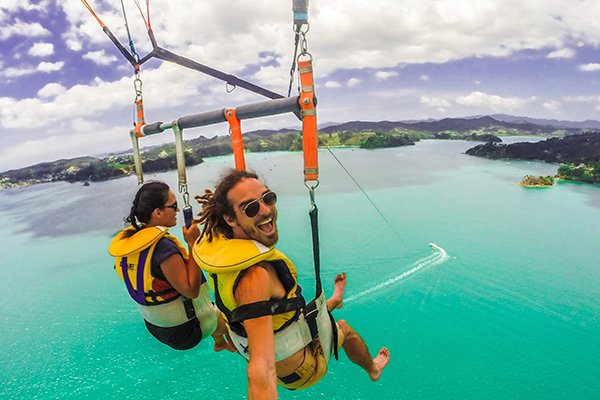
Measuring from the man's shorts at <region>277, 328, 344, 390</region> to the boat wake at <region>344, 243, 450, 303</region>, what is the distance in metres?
5.64

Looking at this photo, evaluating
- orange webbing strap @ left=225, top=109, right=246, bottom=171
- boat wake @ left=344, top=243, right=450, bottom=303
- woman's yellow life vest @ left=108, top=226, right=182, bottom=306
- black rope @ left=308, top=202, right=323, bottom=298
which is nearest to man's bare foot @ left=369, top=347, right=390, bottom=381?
black rope @ left=308, top=202, right=323, bottom=298

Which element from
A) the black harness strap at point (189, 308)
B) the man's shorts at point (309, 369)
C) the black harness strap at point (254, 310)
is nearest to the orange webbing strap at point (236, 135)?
the black harness strap at point (189, 308)

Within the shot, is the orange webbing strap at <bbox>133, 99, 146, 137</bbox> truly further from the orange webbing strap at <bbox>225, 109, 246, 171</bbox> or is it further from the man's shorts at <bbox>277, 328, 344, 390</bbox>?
the man's shorts at <bbox>277, 328, 344, 390</bbox>

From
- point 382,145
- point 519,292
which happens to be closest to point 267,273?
point 519,292

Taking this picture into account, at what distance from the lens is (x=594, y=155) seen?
28.5m

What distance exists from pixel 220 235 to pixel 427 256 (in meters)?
9.47

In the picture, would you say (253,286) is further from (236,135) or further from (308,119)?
(236,135)

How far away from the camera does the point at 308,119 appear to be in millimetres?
2137

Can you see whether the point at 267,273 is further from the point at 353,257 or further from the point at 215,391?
the point at 353,257

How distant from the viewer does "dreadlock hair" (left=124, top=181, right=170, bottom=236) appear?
101 inches

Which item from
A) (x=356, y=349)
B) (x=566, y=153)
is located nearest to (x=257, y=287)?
(x=356, y=349)

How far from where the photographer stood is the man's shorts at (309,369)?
2.18 metres

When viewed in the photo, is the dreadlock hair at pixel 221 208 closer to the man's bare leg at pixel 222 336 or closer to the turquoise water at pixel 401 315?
the man's bare leg at pixel 222 336

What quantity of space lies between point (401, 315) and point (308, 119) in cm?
596
